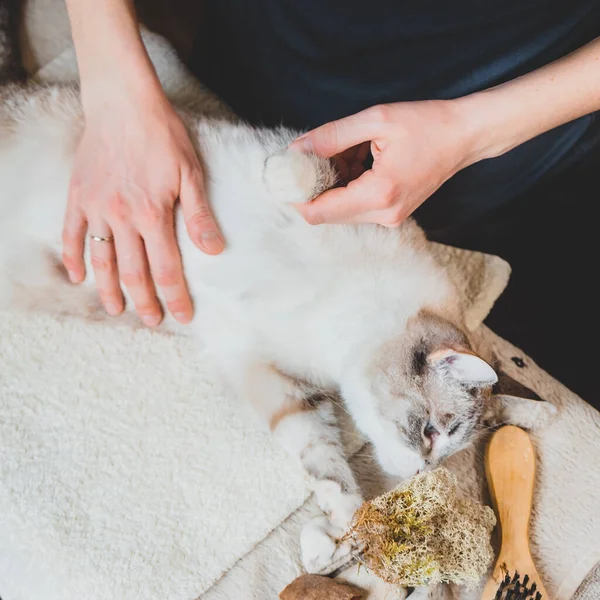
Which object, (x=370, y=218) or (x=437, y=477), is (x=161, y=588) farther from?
(x=370, y=218)

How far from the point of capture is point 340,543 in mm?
1202

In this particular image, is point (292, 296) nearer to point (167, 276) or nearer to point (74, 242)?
point (167, 276)

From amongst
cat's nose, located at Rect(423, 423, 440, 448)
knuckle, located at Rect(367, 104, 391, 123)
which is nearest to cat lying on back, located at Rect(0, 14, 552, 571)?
cat's nose, located at Rect(423, 423, 440, 448)

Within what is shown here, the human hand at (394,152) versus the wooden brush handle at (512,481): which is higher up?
the human hand at (394,152)

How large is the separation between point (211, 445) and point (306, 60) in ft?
2.79

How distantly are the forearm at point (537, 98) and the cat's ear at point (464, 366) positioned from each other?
380 mm

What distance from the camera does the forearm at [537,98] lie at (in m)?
1.06

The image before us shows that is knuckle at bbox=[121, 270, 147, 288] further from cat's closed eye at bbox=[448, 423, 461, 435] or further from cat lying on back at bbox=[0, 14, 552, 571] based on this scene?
cat's closed eye at bbox=[448, 423, 461, 435]

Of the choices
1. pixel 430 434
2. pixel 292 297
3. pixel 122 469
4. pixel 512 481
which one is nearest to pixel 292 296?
pixel 292 297

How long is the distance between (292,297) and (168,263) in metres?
0.25

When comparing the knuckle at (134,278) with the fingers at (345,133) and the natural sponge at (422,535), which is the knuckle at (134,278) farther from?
the natural sponge at (422,535)

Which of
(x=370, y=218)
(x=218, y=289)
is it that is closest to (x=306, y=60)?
(x=370, y=218)

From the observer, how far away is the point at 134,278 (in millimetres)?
1158

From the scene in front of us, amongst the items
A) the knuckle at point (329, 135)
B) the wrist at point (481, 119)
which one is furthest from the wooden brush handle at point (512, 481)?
the knuckle at point (329, 135)
